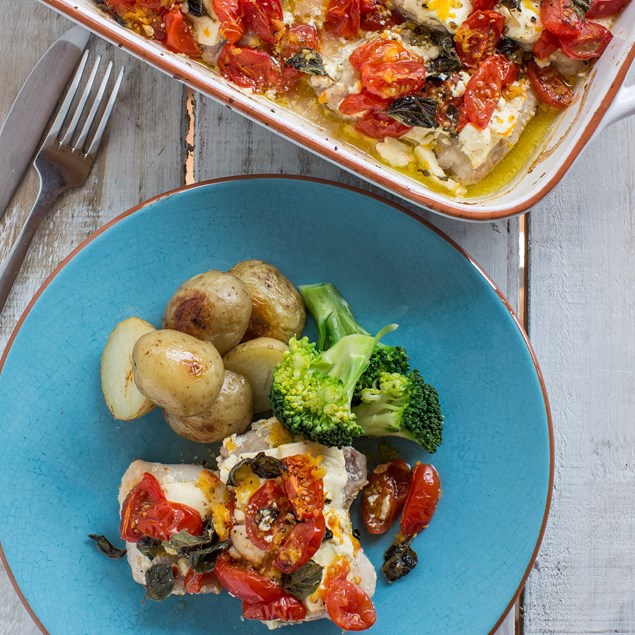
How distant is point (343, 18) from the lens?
2.22 metres

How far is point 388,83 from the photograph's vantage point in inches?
82.5

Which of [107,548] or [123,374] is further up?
[123,374]

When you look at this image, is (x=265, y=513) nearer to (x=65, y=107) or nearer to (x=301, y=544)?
(x=301, y=544)

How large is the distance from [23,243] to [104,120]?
1.65 ft

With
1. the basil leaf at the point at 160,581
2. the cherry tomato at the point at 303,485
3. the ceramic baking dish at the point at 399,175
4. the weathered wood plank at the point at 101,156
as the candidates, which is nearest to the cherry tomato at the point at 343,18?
the ceramic baking dish at the point at 399,175

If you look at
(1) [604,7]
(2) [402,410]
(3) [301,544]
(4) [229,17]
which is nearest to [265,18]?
→ (4) [229,17]

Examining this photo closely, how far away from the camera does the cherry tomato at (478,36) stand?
2.14 m

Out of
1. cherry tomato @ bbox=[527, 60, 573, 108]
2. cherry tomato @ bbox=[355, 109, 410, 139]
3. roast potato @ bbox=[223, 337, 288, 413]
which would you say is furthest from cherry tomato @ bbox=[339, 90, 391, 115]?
roast potato @ bbox=[223, 337, 288, 413]

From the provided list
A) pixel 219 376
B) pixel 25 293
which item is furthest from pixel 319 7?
pixel 25 293

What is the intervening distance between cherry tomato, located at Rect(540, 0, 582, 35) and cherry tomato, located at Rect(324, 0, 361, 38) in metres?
0.57

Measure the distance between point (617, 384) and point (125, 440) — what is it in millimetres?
1692

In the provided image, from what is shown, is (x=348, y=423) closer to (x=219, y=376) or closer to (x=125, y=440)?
(x=219, y=376)

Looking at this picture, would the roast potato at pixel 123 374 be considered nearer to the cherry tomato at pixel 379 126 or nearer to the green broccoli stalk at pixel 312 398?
the green broccoli stalk at pixel 312 398

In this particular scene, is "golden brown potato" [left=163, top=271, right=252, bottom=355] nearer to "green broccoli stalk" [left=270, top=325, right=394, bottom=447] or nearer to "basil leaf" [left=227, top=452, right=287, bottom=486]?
"green broccoli stalk" [left=270, top=325, right=394, bottom=447]
